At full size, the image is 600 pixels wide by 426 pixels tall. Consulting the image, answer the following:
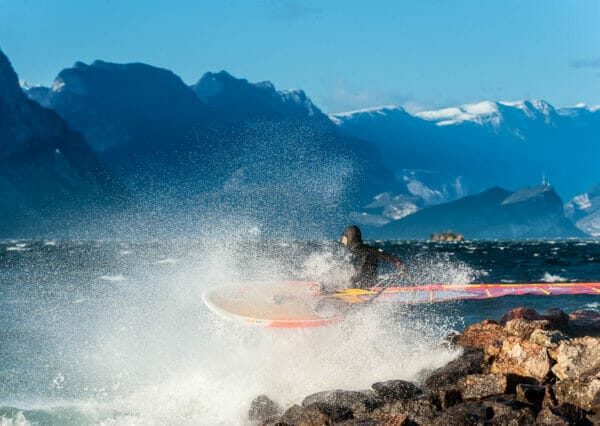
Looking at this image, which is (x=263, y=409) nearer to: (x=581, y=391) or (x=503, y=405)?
(x=503, y=405)

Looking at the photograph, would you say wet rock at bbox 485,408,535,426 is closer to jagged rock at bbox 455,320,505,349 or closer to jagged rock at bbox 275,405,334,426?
jagged rock at bbox 275,405,334,426

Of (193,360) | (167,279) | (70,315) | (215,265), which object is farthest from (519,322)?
(167,279)

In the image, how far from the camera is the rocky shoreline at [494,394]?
1008 cm

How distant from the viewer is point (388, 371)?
1518cm

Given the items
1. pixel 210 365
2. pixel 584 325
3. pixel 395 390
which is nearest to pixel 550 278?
pixel 584 325

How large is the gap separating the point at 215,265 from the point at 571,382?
53.1 ft

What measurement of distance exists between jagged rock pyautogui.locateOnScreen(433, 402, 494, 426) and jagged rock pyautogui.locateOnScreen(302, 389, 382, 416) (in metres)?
1.71

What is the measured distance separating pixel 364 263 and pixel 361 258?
147 mm

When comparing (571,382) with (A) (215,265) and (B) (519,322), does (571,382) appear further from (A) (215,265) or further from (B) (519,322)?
(A) (215,265)

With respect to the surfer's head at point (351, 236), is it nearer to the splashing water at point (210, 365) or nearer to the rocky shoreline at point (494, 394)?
the splashing water at point (210, 365)

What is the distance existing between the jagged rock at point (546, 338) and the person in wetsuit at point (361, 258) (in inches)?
166

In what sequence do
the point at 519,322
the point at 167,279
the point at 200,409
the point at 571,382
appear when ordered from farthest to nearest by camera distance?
1. the point at 167,279
2. the point at 200,409
3. the point at 519,322
4. the point at 571,382

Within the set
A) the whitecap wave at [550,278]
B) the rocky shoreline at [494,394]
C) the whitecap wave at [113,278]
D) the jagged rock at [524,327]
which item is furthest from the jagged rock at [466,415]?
the whitecap wave at [550,278]

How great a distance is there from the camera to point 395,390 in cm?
1252
